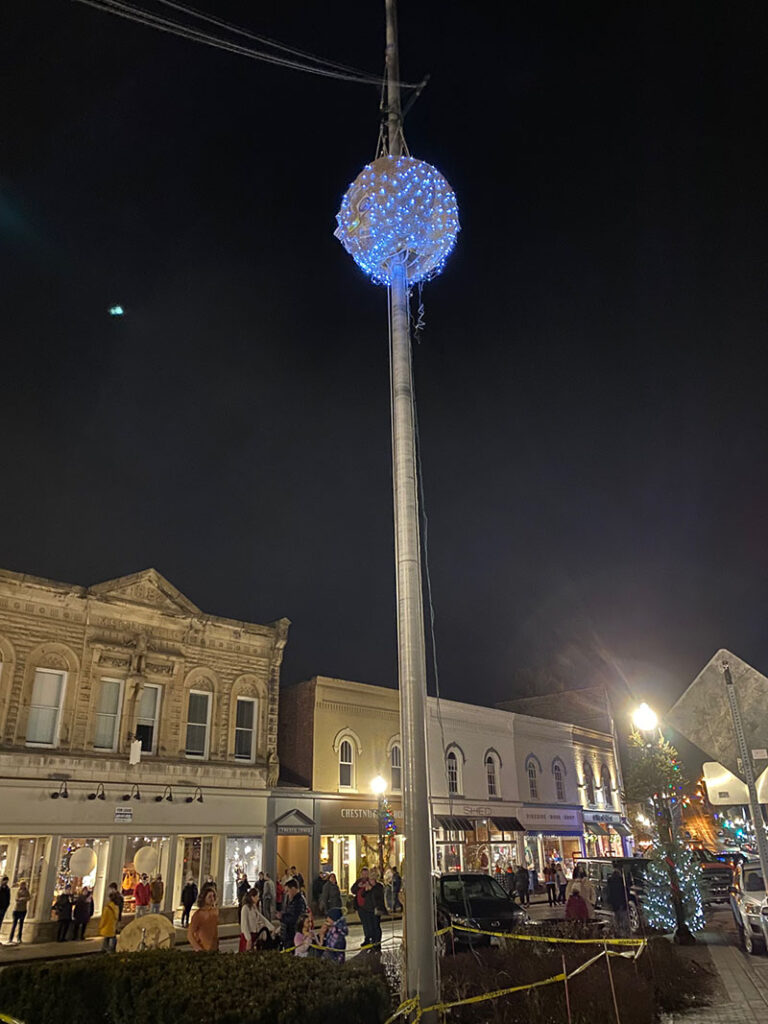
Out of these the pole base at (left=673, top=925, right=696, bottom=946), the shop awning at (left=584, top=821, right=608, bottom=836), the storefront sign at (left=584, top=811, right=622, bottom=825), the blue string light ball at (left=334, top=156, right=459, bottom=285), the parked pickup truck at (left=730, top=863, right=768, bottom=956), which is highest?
the blue string light ball at (left=334, top=156, right=459, bottom=285)

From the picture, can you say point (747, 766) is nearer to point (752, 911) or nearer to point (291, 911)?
point (291, 911)

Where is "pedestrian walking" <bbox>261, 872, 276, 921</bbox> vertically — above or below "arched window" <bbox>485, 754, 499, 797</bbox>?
below

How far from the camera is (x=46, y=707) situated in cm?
2269

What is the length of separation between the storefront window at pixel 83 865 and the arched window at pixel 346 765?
33.8ft

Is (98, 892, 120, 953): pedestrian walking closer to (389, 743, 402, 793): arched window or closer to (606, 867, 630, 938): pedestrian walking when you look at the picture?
(606, 867, 630, 938): pedestrian walking

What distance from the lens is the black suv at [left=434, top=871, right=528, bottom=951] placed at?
56.3 feet

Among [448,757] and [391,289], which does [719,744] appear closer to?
[391,289]

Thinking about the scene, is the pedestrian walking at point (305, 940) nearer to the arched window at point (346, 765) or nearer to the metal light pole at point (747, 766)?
the metal light pole at point (747, 766)

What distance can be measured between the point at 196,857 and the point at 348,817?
22.3 ft

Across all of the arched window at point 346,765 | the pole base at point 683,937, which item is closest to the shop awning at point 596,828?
the arched window at point 346,765

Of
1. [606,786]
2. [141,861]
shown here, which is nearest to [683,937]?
[141,861]

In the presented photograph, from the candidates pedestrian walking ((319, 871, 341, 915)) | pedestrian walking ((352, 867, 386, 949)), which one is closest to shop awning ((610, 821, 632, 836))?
pedestrian walking ((352, 867, 386, 949))

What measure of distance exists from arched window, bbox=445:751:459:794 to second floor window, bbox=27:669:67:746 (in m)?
18.8

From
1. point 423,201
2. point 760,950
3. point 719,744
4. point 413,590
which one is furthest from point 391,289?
point 760,950
